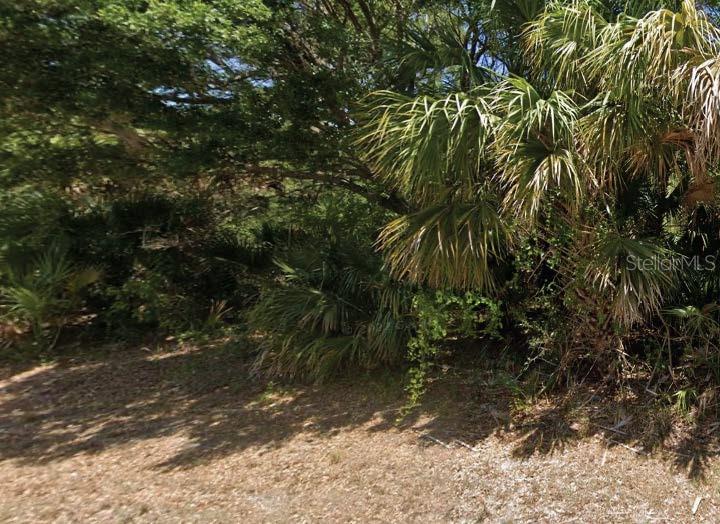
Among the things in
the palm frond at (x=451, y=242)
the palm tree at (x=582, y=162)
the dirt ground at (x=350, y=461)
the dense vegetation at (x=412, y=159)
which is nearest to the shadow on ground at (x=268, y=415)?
the dirt ground at (x=350, y=461)

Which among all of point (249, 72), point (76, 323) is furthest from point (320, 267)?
point (76, 323)

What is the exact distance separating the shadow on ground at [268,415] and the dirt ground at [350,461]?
2 centimetres

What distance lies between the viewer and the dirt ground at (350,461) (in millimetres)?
3736

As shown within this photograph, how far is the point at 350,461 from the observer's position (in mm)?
4418

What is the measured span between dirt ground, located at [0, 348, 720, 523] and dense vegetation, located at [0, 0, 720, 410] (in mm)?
476

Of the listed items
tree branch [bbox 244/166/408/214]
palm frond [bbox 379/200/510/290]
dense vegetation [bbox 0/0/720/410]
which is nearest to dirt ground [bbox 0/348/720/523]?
dense vegetation [bbox 0/0/720/410]

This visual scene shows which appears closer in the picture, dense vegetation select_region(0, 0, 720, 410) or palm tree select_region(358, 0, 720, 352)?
palm tree select_region(358, 0, 720, 352)

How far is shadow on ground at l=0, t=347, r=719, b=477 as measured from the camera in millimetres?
4375

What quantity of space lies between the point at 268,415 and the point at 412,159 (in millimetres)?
2967

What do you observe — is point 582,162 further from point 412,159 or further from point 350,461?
point 350,461

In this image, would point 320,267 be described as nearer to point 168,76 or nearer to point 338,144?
point 338,144

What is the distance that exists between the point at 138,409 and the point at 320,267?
2.56 meters

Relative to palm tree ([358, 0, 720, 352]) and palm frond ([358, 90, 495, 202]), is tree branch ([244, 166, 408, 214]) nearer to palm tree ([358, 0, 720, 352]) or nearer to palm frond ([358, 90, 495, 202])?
palm tree ([358, 0, 720, 352])

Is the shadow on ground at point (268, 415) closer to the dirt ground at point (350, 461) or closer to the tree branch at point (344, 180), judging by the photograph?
the dirt ground at point (350, 461)
